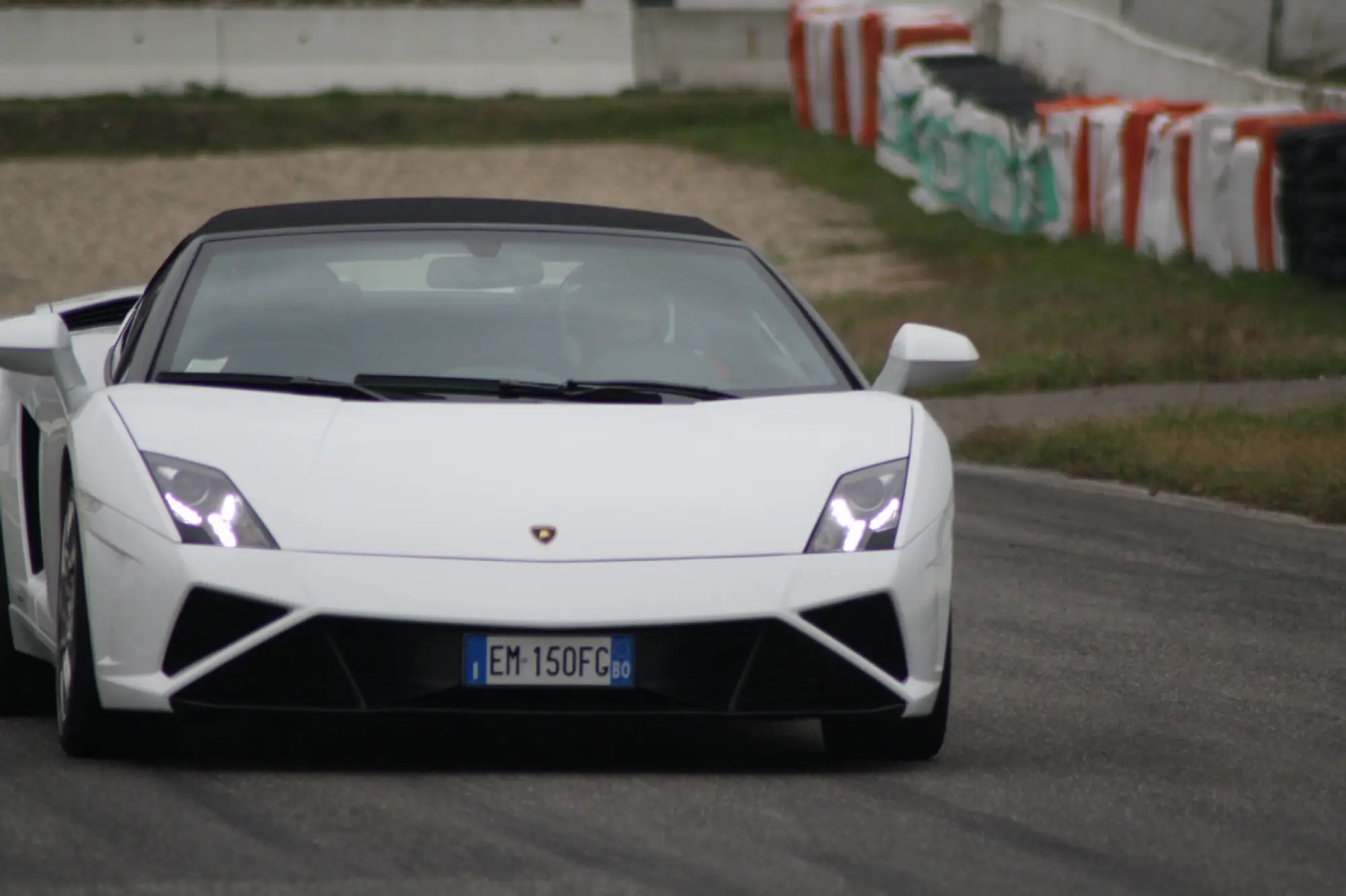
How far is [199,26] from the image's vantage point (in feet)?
145

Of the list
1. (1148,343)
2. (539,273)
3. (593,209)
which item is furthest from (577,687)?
(1148,343)

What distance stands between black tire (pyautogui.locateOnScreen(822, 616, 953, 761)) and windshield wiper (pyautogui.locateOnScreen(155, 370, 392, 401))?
126 cm

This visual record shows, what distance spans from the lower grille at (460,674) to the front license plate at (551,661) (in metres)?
0.02

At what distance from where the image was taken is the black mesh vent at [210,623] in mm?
5715

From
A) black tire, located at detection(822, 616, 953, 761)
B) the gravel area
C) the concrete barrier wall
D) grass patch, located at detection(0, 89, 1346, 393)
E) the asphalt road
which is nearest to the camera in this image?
the asphalt road

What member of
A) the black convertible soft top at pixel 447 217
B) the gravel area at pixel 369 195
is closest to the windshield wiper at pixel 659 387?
the black convertible soft top at pixel 447 217

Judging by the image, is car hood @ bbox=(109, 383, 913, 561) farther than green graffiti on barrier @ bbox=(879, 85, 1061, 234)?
No

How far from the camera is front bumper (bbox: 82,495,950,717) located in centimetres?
571

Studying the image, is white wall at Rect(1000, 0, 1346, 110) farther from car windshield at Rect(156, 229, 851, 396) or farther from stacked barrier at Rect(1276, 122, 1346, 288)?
car windshield at Rect(156, 229, 851, 396)

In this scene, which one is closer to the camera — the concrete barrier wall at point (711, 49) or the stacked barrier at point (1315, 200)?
the stacked barrier at point (1315, 200)

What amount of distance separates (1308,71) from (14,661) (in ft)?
77.9

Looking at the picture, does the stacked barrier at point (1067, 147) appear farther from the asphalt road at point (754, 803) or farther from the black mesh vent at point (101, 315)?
the asphalt road at point (754, 803)

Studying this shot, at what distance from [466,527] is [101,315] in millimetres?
2856

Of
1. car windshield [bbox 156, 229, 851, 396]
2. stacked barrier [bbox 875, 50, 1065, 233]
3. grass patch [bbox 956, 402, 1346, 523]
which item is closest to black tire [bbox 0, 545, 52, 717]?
car windshield [bbox 156, 229, 851, 396]
